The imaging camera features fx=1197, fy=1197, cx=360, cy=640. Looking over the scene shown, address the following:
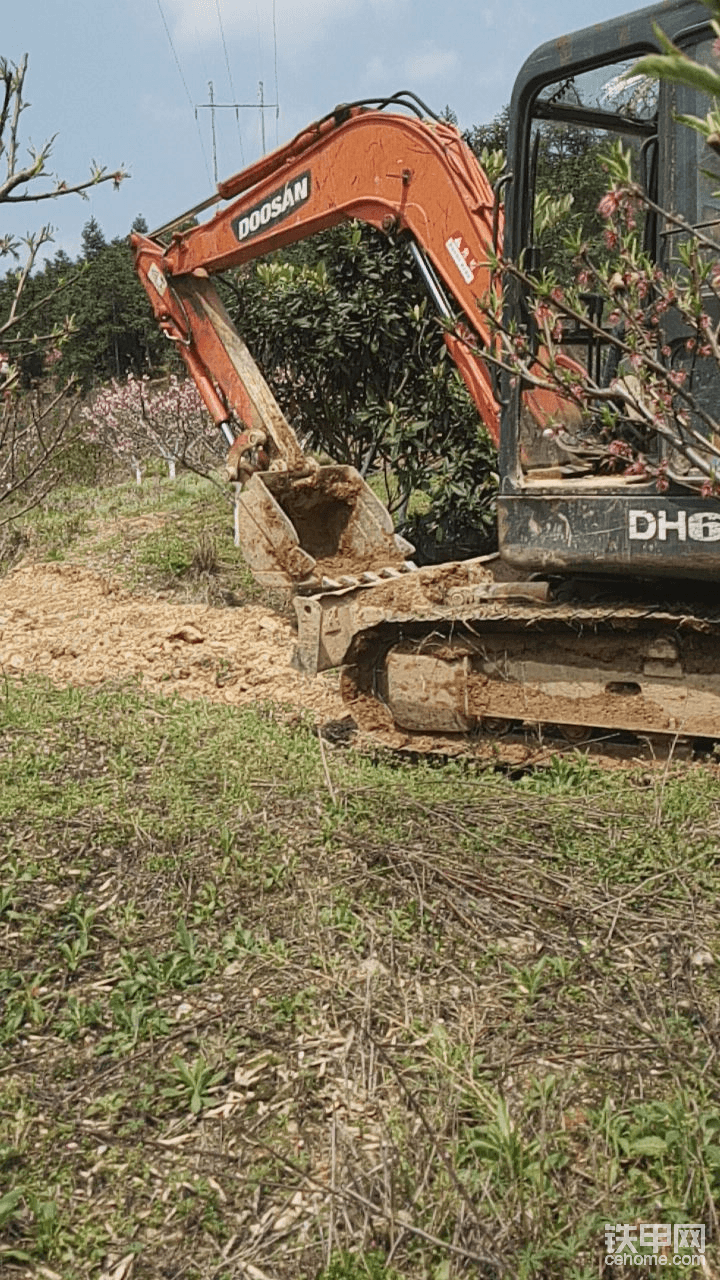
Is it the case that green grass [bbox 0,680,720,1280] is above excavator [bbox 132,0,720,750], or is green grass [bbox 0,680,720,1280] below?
below

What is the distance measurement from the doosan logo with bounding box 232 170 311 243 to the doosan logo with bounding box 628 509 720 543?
334cm

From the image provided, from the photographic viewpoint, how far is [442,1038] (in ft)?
9.93

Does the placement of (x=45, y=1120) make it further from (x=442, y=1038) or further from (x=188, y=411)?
(x=188, y=411)

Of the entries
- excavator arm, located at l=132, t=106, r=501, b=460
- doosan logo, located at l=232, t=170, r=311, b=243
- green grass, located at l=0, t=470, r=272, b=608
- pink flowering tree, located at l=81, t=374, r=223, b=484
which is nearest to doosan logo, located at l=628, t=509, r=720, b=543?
excavator arm, located at l=132, t=106, r=501, b=460

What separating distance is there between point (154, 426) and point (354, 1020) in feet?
45.9

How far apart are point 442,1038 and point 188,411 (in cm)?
1582

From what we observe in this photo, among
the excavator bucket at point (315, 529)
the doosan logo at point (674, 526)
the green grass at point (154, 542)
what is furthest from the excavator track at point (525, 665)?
the green grass at point (154, 542)

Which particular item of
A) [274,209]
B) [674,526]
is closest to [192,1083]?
[674,526]

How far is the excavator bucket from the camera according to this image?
6.66 m

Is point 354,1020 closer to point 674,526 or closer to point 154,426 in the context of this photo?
point 674,526

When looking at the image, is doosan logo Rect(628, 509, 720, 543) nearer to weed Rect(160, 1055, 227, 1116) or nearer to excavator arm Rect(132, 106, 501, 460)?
excavator arm Rect(132, 106, 501, 460)

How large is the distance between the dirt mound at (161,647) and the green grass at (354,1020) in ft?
5.39

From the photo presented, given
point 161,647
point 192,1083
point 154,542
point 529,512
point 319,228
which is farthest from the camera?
point 154,542

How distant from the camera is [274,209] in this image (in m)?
7.12
